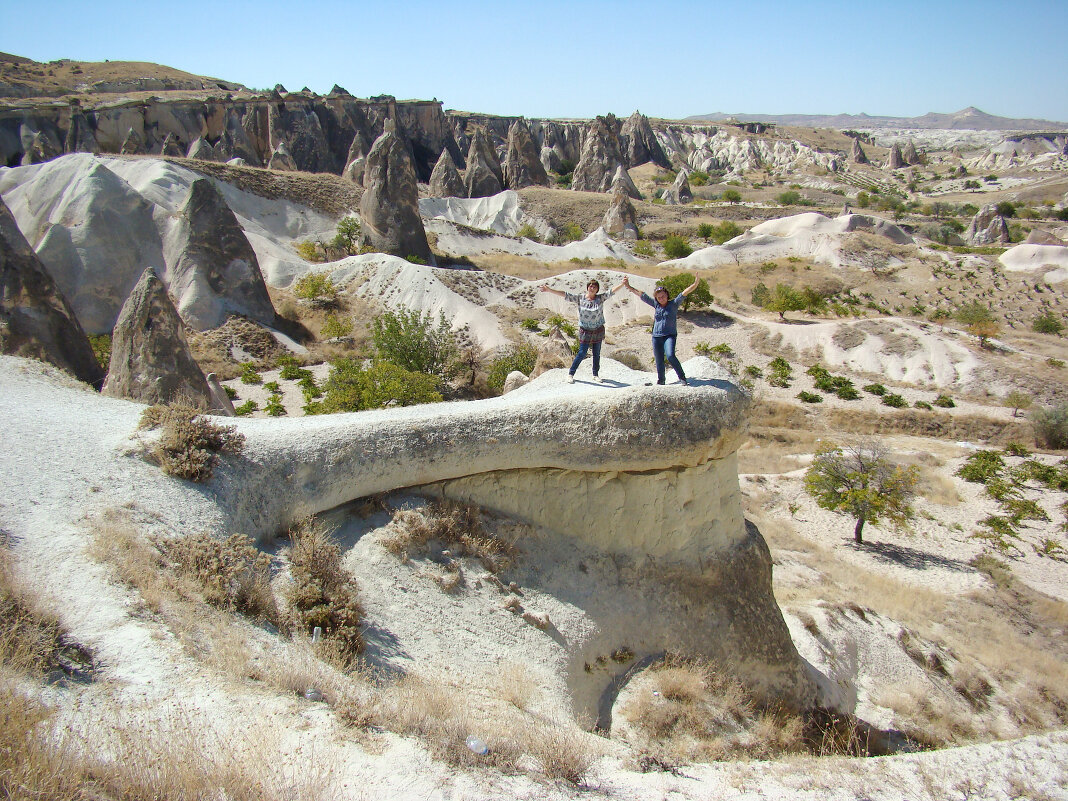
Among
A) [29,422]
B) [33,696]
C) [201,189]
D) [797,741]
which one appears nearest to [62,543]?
[33,696]

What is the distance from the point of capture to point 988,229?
2309 inches

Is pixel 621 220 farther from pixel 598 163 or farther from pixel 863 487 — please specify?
pixel 863 487

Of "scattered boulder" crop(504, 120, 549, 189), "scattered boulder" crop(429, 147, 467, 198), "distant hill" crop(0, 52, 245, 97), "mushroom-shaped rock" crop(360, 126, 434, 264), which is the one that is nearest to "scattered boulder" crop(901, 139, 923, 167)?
"scattered boulder" crop(504, 120, 549, 189)

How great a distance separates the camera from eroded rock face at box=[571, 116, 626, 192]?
76.4 meters

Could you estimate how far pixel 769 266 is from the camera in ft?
156

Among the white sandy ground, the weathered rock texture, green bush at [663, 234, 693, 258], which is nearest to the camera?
the white sandy ground

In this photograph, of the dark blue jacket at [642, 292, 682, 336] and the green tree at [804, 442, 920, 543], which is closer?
the dark blue jacket at [642, 292, 682, 336]

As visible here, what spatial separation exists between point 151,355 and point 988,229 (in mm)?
70423

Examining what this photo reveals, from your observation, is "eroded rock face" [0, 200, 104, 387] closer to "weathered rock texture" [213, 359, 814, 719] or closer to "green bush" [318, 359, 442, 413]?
"green bush" [318, 359, 442, 413]

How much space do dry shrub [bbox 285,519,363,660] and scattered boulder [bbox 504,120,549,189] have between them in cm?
6884

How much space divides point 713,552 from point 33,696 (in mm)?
8508

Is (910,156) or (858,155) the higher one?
(858,155)

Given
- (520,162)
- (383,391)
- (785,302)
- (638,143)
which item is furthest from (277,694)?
(638,143)

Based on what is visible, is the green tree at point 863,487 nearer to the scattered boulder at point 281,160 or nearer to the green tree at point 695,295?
the green tree at point 695,295
